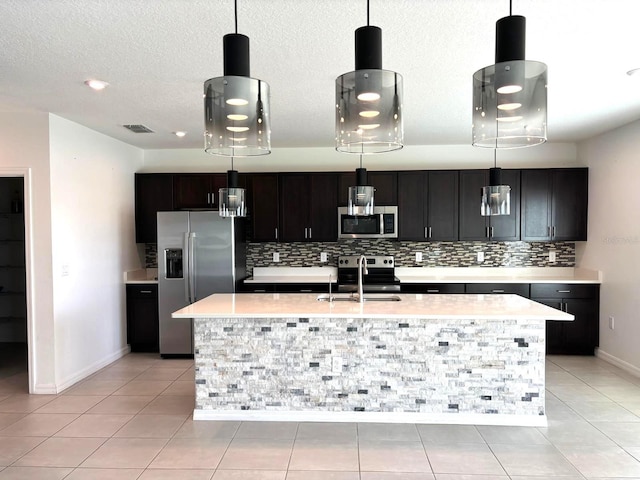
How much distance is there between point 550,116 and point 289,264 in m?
3.43

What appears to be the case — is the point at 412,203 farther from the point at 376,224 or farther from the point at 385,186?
the point at 376,224

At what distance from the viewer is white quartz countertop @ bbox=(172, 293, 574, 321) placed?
9.97ft

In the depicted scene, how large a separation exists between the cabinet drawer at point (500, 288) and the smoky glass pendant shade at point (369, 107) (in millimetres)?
4094

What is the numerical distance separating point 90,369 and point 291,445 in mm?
2694

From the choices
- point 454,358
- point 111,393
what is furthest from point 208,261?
point 454,358

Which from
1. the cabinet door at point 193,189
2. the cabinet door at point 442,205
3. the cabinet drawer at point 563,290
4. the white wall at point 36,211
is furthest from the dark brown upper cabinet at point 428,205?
the white wall at point 36,211

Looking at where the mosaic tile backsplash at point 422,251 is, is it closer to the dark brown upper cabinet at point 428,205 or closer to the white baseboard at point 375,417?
the dark brown upper cabinet at point 428,205

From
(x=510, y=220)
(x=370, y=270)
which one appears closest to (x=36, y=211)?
(x=370, y=270)

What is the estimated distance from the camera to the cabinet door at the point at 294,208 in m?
5.56

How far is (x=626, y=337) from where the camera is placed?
4512 mm

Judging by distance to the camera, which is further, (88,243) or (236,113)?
(88,243)

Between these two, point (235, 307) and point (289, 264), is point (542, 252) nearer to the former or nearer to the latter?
point (289, 264)

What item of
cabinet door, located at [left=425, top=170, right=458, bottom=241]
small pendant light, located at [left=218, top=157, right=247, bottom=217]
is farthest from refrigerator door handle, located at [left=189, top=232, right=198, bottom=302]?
cabinet door, located at [left=425, top=170, right=458, bottom=241]

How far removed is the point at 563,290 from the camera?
5.03 metres
